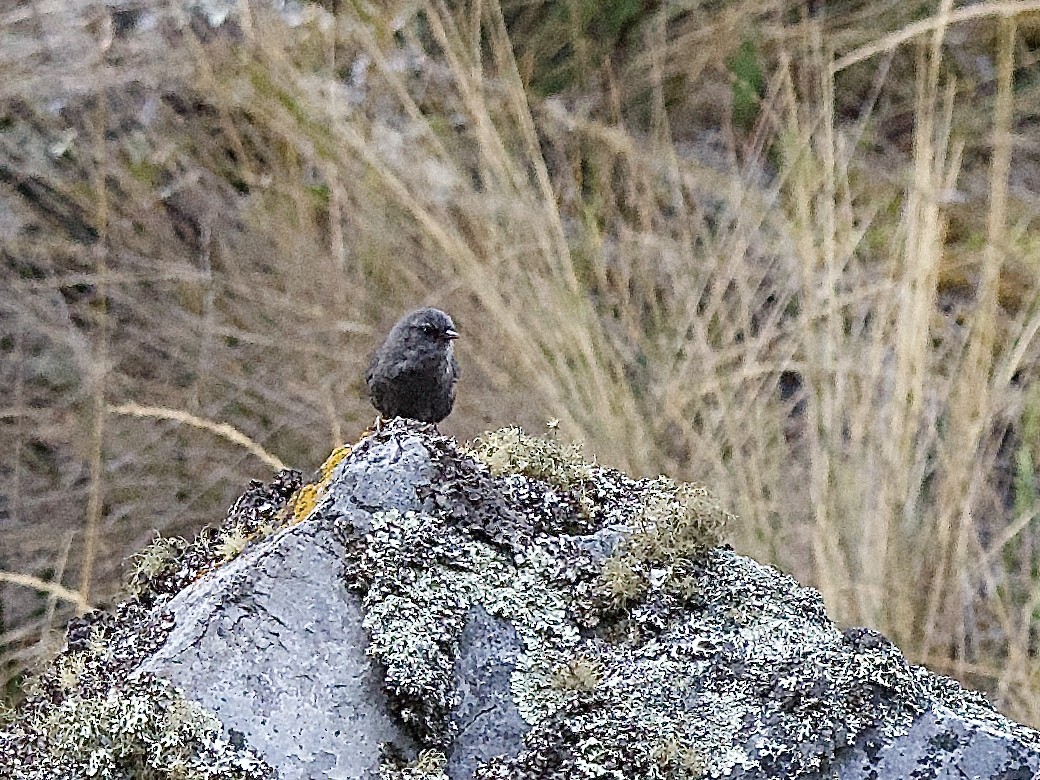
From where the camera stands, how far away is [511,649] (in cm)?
119

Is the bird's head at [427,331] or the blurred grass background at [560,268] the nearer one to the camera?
the bird's head at [427,331]

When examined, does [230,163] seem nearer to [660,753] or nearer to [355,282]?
[355,282]

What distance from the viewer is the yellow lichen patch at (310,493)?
129cm

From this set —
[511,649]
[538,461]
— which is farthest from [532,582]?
[538,461]

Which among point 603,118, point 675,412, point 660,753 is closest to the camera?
point 660,753

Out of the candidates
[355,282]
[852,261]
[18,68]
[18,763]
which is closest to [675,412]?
[852,261]

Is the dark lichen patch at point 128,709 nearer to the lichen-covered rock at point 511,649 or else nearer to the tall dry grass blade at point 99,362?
the lichen-covered rock at point 511,649

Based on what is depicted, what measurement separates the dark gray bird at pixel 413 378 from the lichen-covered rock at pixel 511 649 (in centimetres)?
43

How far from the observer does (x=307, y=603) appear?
118cm

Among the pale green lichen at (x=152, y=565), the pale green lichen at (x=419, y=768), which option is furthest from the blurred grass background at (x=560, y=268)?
the pale green lichen at (x=419, y=768)

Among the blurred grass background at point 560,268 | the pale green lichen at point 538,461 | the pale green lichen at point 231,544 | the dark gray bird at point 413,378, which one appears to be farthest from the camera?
the blurred grass background at point 560,268

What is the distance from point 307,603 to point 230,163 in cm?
315

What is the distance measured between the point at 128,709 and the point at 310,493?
335 mm

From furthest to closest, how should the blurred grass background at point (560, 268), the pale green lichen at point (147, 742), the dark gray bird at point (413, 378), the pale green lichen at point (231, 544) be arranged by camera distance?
the blurred grass background at point (560, 268) < the dark gray bird at point (413, 378) < the pale green lichen at point (231, 544) < the pale green lichen at point (147, 742)
